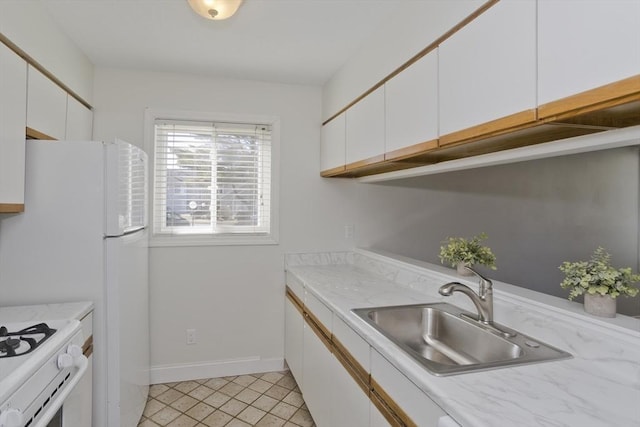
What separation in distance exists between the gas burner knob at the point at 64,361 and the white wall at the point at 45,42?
1.38 metres

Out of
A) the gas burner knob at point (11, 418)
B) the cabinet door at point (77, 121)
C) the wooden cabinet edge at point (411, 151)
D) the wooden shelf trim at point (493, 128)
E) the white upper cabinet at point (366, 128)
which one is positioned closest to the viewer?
the gas burner knob at point (11, 418)

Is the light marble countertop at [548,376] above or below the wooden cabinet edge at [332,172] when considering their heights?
below

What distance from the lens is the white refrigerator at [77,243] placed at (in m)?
1.74

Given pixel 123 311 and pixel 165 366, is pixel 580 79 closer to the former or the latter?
pixel 123 311

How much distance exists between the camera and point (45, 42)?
1.92m

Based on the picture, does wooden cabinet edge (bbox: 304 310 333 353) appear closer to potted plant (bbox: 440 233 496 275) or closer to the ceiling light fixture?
potted plant (bbox: 440 233 496 275)

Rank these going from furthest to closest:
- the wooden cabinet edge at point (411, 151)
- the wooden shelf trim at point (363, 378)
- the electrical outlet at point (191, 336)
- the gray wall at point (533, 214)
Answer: the gray wall at point (533, 214) < the electrical outlet at point (191, 336) < the wooden cabinet edge at point (411, 151) < the wooden shelf trim at point (363, 378)

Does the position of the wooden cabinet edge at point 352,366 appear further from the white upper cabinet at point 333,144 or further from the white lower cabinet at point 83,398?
the white upper cabinet at point 333,144

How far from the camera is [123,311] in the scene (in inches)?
74.7

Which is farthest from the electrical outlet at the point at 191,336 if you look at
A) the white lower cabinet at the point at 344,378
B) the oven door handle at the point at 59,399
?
the oven door handle at the point at 59,399

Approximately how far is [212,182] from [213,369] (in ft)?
4.86

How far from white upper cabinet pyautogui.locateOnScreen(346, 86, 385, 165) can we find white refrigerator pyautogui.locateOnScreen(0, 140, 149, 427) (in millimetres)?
1332

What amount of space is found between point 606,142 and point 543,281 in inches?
113

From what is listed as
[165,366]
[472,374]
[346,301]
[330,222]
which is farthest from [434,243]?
[165,366]
